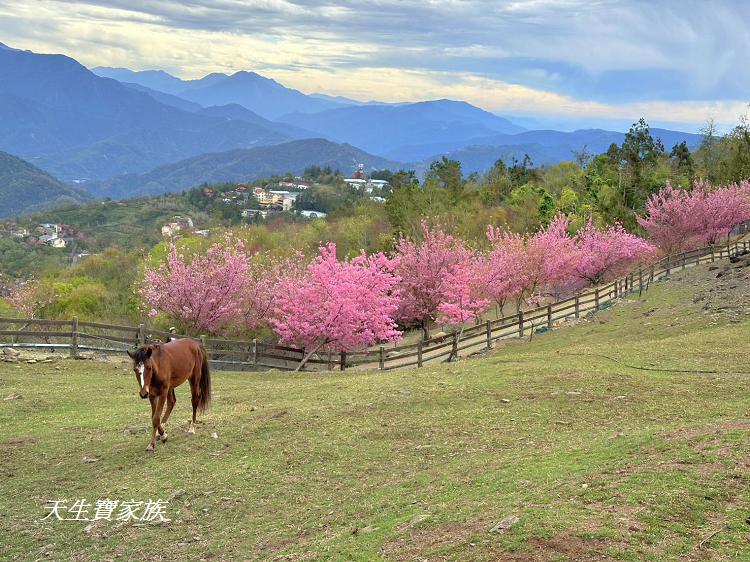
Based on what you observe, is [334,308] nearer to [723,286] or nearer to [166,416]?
[166,416]

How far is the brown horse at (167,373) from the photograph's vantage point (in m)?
11.1

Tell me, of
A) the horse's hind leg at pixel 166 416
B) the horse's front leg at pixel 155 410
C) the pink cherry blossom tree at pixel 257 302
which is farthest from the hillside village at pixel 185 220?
the horse's front leg at pixel 155 410

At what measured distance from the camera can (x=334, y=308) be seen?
2941cm

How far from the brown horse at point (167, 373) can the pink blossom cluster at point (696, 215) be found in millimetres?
50637

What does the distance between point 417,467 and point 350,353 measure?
17.0 meters

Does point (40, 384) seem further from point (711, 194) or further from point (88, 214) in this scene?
point (88, 214)

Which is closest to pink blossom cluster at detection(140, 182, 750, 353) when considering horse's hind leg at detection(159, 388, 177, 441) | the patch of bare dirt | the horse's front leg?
the patch of bare dirt

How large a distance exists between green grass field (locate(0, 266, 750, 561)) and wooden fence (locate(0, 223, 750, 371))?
6290mm

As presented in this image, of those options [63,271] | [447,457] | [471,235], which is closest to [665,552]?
[447,457]

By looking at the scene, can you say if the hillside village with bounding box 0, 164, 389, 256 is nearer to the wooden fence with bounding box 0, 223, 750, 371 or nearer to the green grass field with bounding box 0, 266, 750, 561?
the wooden fence with bounding box 0, 223, 750, 371

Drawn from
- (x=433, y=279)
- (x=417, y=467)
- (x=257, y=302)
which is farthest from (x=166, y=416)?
(x=433, y=279)

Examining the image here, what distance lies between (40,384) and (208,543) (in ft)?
46.1

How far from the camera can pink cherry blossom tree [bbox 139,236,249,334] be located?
1243 inches

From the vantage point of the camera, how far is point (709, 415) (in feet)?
39.5
